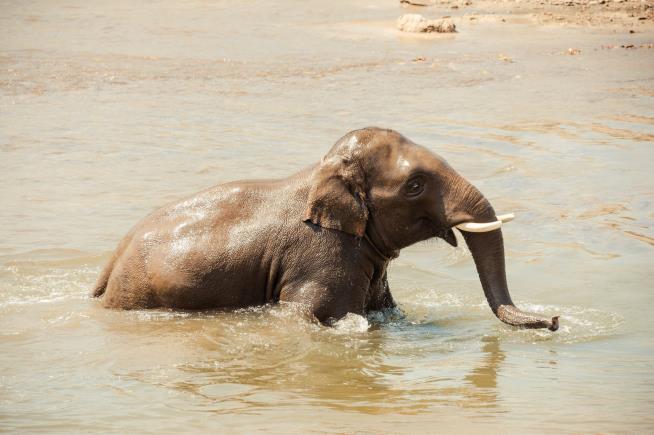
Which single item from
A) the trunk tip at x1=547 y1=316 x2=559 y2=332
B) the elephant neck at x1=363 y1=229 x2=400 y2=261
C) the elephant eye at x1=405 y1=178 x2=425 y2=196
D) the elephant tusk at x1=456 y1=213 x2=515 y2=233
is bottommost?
the trunk tip at x1=547 y1=316 x2=559 y2=332

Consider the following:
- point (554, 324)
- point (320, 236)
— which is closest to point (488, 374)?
point (554, 324)

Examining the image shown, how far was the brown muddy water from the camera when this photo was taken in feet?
21.2

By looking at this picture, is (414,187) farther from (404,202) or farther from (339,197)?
(339,197)

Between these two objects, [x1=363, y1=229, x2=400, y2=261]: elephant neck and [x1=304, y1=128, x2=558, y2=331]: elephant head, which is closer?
[x1=304, y1=128, x2=558, y2=331]: elephant head

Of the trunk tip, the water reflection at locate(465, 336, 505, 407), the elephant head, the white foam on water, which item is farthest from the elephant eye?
the trunk tip

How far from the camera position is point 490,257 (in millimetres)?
7836

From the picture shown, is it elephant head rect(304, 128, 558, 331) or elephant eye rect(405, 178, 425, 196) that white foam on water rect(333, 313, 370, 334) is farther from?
elephant eye rect(405, 178, 425, 196)

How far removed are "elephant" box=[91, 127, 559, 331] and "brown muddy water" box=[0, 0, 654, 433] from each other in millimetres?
197

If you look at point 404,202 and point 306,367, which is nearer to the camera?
point 306,367

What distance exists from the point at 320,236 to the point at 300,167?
619 cm

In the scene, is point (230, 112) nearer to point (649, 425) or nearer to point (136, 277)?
point (136, 277)

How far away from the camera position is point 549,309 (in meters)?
8.86

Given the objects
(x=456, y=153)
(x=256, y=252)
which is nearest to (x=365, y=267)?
(x=256, y=252)

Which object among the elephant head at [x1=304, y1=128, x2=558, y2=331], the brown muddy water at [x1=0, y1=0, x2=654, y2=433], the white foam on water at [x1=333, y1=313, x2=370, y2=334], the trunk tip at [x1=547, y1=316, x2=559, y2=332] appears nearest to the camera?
the brown muddy water at [x1=0, y1=0, x2=654, y2=433]
